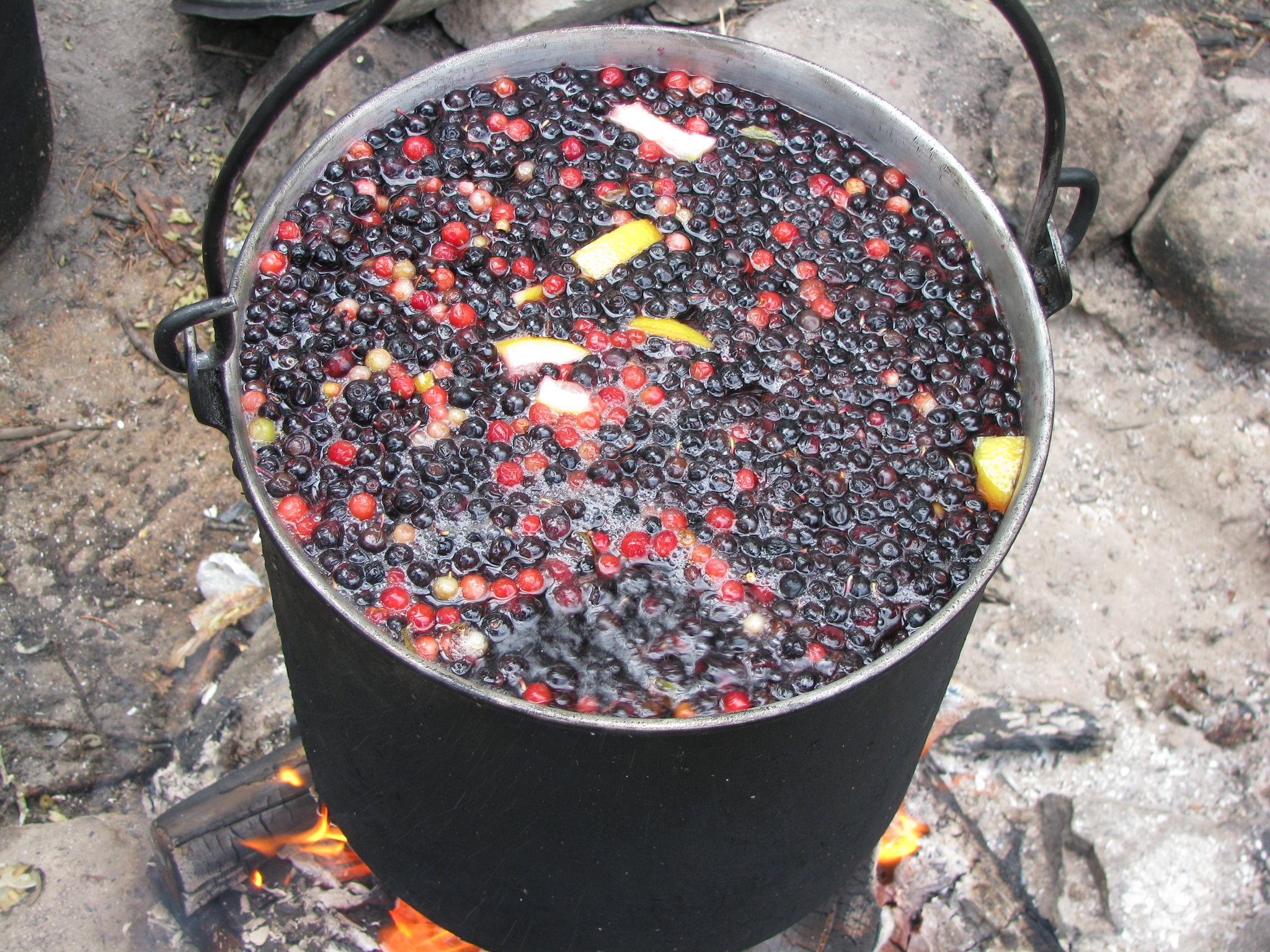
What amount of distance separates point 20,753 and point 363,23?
8.43 ft

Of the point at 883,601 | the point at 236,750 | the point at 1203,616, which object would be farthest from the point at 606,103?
the point at 1203,616

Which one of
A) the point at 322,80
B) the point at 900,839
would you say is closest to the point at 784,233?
the point at 900,839

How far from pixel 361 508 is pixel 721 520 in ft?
2.21

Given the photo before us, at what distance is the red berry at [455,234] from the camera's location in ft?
7.68

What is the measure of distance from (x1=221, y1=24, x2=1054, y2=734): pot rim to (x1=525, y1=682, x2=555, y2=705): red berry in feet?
0.59

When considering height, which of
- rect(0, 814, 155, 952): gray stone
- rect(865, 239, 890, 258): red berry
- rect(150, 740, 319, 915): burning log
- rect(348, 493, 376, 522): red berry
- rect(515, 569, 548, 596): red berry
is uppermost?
rect(865, 239, 890, 258): red berry

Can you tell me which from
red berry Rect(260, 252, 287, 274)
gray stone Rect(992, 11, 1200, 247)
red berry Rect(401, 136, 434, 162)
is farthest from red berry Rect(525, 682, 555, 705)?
gray stone Rect(992, 11, 1200, 247)

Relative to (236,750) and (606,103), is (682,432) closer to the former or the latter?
(606,103)

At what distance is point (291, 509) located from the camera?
1966mm

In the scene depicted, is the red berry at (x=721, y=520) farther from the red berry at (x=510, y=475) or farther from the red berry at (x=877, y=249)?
the red berry at (x=877, y=249)

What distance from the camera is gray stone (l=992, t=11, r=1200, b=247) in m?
3.99

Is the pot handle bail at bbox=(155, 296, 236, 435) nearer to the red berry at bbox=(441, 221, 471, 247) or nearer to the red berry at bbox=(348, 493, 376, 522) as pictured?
the red berry at bbox=(348, 493, 376, 522)

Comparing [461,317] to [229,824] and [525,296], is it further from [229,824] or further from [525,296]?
[229,824]

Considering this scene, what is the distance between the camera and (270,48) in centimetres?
472
